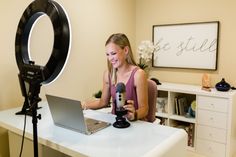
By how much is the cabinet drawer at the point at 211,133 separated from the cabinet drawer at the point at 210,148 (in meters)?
0.05

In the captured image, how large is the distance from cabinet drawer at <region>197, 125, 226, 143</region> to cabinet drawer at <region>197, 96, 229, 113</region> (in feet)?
0.73

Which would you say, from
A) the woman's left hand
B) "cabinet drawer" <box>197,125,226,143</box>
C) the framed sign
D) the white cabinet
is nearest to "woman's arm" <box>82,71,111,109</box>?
the woman's left hand

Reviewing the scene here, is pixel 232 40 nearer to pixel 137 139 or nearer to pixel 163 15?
pixel 163 15

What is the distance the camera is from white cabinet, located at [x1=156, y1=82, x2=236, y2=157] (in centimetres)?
246

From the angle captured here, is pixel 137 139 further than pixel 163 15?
No

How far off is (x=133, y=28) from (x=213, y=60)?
1.17m

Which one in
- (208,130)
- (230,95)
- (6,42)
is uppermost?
(6,42)

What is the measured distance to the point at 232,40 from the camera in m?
2.69

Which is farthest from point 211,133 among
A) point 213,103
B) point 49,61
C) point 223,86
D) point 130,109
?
point 49,61

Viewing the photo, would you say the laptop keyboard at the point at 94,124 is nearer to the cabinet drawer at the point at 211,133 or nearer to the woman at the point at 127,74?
the woman at the point at 127,74

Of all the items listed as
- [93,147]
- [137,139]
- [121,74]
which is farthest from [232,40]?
[93,147]

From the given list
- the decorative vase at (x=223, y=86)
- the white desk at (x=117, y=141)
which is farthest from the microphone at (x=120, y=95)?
the decorative vase at (x=223, y=86)

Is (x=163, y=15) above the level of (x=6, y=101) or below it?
above

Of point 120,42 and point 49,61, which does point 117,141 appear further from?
point 120,42
